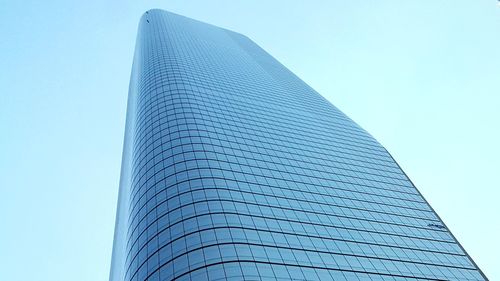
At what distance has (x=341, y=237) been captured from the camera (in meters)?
58.2

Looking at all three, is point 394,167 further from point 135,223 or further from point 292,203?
Result: point 135,223

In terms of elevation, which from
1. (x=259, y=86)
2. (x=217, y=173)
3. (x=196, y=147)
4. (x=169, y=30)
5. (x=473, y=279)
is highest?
(x=169, y=30)

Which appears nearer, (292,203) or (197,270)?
(197,270)

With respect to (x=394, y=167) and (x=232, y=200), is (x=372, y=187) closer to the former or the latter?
(x=394, y=167)

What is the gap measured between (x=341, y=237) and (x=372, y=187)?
70.7 feet

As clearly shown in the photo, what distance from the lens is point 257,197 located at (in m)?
57.8

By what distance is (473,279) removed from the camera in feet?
201

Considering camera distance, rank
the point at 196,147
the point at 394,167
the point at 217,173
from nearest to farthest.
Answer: the point at 217,173 < the point at 196,147 < the point at 394,167

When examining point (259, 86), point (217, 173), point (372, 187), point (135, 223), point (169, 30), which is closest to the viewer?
point (135, 223)

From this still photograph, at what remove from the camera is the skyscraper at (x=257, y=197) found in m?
46.0

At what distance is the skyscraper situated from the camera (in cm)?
4597

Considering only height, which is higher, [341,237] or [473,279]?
[341,237]

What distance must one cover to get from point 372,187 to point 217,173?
3361cm

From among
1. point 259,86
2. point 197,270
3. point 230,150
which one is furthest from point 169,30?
point 197,270
